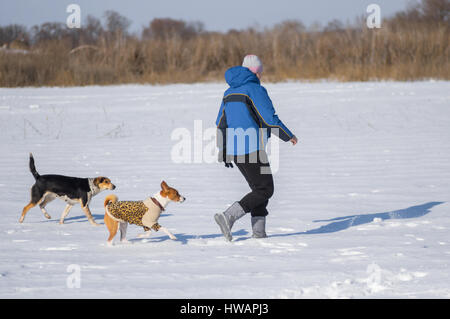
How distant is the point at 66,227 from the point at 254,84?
7.65 ft

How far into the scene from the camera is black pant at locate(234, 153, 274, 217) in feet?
17.8

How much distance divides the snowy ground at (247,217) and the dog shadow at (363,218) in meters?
0.02

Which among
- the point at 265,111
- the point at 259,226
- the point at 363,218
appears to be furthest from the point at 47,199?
the point at 363,218

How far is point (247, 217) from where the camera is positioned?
6926 mm

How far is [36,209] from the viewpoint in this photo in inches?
286

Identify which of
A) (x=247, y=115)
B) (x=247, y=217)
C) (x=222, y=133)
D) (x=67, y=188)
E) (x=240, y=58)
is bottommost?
(x=247, y=217)

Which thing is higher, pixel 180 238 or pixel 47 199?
pixel 47 199

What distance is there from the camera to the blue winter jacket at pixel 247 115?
17.6 ft

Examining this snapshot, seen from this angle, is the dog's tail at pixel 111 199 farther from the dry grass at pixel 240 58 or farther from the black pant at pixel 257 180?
the dry grass at pixel 240 58

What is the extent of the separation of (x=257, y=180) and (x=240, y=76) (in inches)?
34.0

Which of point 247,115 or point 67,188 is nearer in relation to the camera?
point 247,115

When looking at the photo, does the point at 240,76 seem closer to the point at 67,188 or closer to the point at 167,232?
the point at 167,232

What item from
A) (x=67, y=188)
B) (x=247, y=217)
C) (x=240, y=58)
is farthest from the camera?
(x=240, y=58)

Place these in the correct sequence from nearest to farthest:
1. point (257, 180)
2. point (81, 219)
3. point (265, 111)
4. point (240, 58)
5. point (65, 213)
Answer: point (265, 111), point (257, 180), point (65, 213), point (81, 219), point (240, 58)
